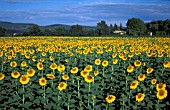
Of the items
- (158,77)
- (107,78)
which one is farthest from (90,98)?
(158,77)

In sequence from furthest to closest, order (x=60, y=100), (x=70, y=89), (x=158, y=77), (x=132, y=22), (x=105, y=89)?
→ (x=132, y=22) < (x=158, y=77) < (x=105, y=89) < (x=70, y=89) < (x=60, y=100)

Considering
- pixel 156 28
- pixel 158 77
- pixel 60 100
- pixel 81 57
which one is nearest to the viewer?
pixel 60 100

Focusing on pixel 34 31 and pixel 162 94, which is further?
pixel 34 31

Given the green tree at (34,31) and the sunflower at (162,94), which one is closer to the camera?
the sunflower at (162,94)

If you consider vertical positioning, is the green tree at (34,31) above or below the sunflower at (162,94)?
above

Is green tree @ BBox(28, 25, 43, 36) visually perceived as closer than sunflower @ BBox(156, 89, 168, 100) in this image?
No

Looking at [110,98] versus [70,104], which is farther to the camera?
[70,104]

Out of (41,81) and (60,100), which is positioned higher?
(41,81)

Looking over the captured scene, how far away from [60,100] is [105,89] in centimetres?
238

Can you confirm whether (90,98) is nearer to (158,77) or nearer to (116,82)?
(116,82)

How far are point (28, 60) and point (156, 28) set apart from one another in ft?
326

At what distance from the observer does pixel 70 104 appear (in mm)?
6500

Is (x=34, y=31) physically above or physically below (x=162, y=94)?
above

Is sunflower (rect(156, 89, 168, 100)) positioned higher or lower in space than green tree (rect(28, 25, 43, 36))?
lower
